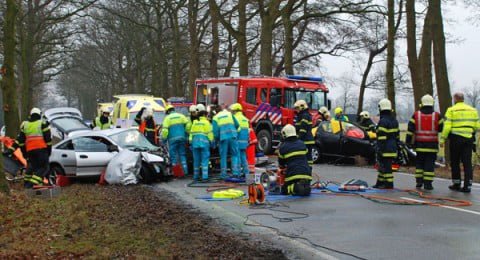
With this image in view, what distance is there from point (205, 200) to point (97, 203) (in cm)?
197

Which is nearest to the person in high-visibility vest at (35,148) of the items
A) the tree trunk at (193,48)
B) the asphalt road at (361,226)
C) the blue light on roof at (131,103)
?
the asphalt road at (361,226)

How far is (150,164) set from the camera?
13336mm

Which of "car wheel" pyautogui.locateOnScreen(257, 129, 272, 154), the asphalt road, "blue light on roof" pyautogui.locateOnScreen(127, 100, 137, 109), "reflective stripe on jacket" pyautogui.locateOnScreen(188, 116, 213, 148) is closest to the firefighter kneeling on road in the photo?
the asphalt road

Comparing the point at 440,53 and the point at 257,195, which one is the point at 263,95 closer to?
the point at 440,53

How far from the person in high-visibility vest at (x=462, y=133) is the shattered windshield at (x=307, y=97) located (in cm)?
970

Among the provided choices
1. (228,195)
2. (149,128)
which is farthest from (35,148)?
(149,128)

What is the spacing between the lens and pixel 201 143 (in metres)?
13.4

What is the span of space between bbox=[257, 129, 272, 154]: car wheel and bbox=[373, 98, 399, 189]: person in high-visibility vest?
8.80 meters

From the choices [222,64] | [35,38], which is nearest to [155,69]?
[222,64]

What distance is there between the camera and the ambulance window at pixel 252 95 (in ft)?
68.1

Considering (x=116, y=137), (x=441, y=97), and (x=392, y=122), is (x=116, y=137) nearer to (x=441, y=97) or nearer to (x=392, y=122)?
(x=392, y=122)

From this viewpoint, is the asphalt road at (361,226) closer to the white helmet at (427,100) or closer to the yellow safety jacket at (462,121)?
the yellow safety jacket at (462,121)

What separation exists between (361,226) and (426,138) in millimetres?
4098

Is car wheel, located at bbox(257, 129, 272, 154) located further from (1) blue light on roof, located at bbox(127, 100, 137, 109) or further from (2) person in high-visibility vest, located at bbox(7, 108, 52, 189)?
(2) person in high-visibility vest, located at bbox(7, 108, 52, 189)
